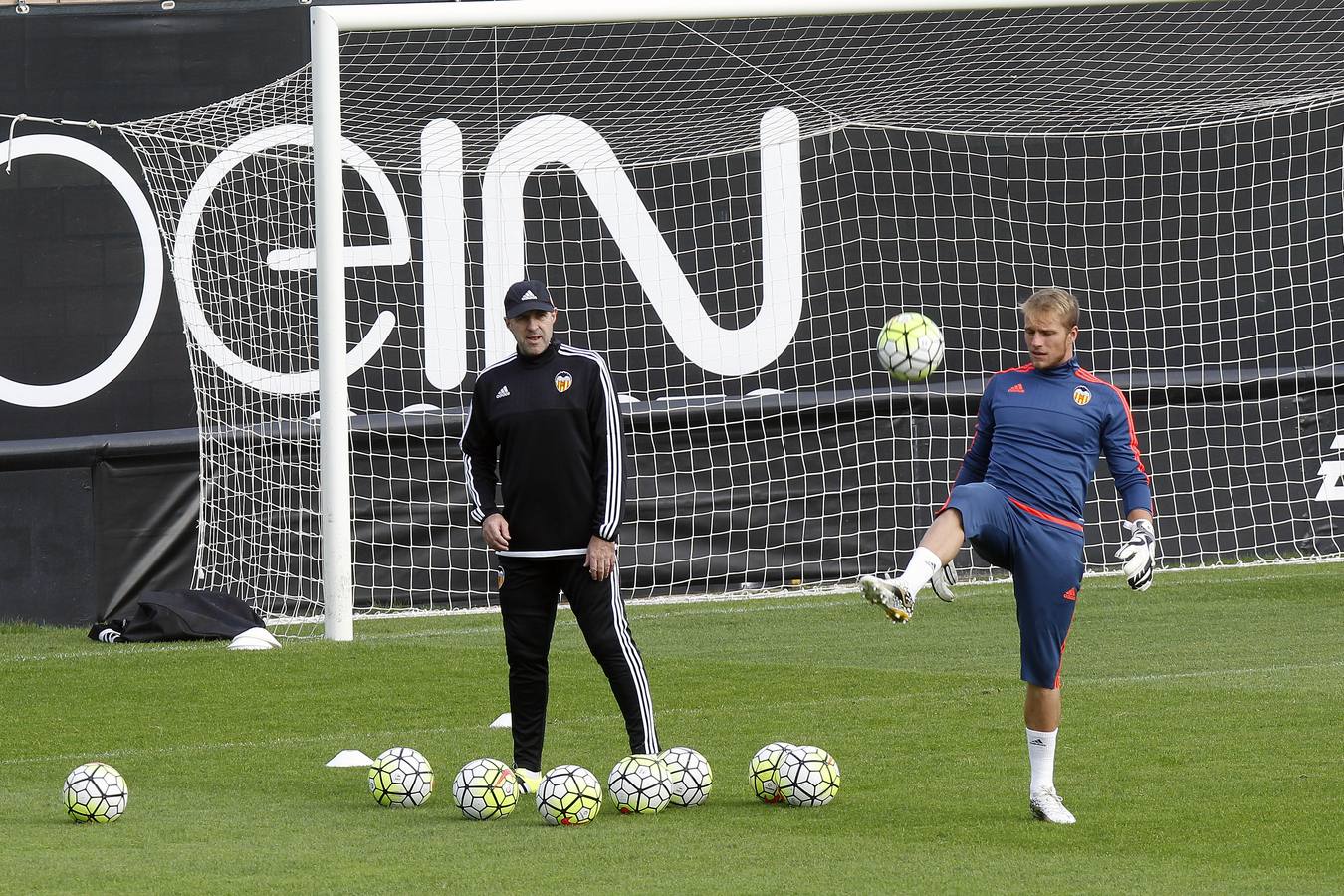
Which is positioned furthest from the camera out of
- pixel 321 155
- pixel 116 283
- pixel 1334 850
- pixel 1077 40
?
pixel 1077 40

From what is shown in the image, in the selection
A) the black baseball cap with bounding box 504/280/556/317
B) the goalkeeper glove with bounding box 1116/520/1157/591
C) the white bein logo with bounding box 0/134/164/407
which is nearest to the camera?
the goalkeeper glove with bounding box 1116/520/1157/591

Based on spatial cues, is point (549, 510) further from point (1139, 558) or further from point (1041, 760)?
point (1139, 558)

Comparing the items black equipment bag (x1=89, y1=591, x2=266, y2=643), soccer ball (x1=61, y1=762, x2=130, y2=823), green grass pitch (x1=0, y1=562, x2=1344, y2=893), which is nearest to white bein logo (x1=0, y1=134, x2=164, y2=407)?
green grass pitch (x1=0, y1=562, x2=1344, y2=893)

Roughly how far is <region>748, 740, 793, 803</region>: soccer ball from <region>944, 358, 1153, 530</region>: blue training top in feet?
3.89

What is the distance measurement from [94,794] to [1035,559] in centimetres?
338

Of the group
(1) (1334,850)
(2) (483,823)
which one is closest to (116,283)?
(2) (483,823)

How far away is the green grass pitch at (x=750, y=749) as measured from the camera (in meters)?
5.65

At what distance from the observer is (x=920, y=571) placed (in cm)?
600

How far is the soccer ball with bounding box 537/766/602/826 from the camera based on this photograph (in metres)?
6.40

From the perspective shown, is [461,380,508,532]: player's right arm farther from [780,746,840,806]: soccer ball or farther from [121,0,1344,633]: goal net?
[121,0,1344,633]: goal net

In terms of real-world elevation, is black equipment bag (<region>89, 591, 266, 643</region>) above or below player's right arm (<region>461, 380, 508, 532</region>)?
below

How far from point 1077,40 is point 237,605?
8317 millimetres

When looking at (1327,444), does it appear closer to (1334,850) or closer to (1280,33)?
(1280,33)

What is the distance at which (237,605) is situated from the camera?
13398mm
